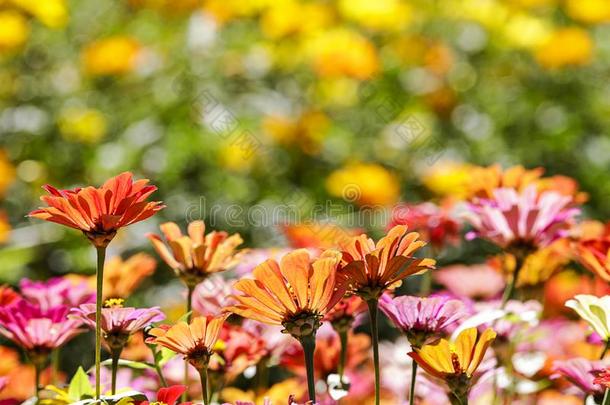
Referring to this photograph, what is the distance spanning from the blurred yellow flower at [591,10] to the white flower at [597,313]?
175 cm

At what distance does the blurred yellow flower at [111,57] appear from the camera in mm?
1776

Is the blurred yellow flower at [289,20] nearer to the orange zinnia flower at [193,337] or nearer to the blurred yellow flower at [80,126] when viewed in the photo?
the blurred yellow flower at [80,126]

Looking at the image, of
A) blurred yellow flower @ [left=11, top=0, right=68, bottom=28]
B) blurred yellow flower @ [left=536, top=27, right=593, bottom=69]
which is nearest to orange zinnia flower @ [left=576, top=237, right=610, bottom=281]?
blurred yellow flower @ [left=11, top=0, right=68, bottom=28]

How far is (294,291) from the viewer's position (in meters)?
0.47

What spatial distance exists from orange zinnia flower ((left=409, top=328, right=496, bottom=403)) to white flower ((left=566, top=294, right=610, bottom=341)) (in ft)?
0.24

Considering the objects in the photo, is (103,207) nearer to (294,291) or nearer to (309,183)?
(294,291)

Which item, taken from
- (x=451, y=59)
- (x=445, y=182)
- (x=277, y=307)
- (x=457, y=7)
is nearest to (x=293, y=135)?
(x=445, y=182)

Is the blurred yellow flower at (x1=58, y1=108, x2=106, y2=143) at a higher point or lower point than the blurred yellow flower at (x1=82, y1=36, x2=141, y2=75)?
lower

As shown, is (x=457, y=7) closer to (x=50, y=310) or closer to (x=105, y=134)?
(x=105, y=134)

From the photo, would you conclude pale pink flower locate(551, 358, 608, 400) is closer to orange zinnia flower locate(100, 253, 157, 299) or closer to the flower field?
the flower field

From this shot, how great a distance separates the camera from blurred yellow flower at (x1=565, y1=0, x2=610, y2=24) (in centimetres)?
210

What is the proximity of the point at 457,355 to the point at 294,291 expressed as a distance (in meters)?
0.10

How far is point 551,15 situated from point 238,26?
85 cm

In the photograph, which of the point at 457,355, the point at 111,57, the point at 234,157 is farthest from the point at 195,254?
the point at 111,57
